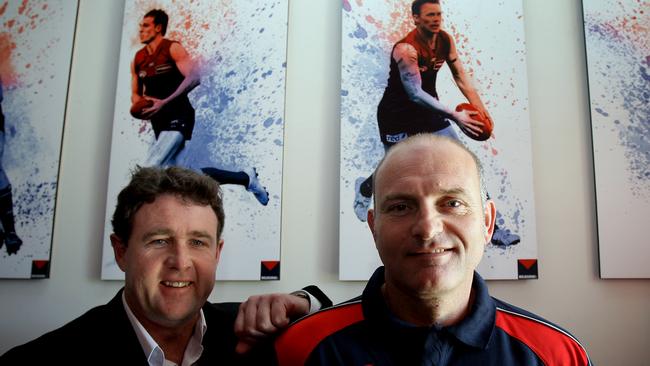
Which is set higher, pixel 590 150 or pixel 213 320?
pixel 590 150

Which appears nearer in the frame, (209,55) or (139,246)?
(139,246)

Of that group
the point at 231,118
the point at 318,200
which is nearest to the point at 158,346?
the point at 318,200

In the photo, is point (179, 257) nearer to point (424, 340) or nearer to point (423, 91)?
point (424, 340)

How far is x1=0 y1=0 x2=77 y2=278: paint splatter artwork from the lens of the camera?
5.67ft

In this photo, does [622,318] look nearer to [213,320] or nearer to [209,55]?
[213,320]

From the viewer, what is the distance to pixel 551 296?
1.84m

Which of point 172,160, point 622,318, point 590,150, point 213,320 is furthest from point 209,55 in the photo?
point 622,318

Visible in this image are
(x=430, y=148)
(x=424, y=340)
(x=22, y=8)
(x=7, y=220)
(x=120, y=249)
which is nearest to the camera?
(x=424, y=340)

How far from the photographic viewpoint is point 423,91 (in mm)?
1891

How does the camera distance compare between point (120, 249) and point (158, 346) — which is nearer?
point (158, 346)

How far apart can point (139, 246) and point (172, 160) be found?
0.65 m

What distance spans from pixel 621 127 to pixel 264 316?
5.80 ft

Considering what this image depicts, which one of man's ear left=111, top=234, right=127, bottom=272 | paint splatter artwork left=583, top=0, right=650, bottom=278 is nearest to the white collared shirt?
man's ear left=111, top=234, right=127, bottom=272

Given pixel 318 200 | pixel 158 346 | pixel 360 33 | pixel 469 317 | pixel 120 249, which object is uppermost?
pixel 360 33
